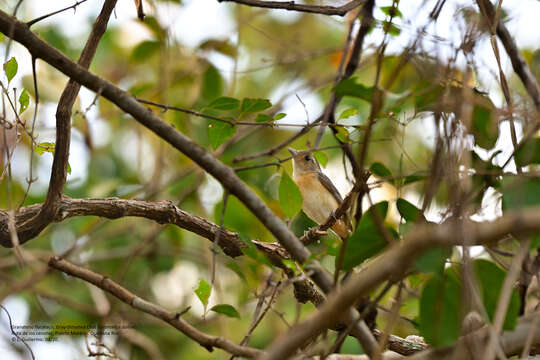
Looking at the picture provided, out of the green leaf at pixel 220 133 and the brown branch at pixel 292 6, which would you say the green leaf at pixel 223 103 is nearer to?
the green leaf at pixel 220 133

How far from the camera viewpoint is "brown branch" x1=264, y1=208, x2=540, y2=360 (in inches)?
45.5

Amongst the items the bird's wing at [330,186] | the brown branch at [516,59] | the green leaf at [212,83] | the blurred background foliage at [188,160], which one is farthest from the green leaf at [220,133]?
the bird's wing at [330,186]

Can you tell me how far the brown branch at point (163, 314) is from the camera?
6.28ft

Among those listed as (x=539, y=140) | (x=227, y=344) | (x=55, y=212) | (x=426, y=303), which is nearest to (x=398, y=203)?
(x=426, y=303)

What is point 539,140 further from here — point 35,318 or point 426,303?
point 35,318

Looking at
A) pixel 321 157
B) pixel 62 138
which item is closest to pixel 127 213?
pixel 62 138

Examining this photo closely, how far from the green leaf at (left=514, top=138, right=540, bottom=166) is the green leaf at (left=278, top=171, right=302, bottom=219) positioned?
2.59ft

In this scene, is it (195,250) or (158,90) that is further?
(195,250)

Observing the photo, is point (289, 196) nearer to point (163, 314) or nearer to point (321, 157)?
point (321, 157)

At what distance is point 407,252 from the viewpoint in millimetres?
1261

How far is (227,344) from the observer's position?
1912mm

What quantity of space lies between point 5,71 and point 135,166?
14.7 ft

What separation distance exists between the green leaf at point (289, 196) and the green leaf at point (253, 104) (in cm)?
27

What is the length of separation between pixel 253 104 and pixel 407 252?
1.12 meters
